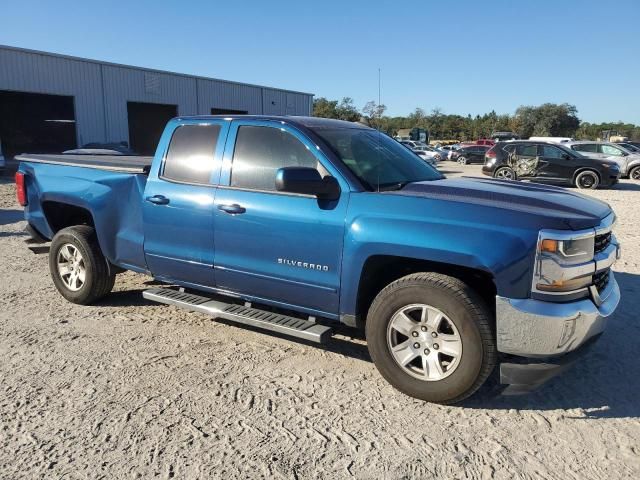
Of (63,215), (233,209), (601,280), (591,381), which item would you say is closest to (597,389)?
(591,381)

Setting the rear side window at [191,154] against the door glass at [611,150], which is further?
the door glass at [611,150]

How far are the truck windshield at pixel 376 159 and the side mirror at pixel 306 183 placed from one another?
26 cm

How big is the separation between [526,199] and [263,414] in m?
2.24

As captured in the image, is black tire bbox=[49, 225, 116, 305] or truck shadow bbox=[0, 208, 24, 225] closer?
black tire bbox=[49, 225, 116, 305]

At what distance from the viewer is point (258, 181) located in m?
4.00

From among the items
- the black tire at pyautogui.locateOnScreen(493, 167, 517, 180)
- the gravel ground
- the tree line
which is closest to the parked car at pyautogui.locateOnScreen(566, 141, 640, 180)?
the black tire at pyautogui.locateOnScreen(493, 167, 517, 180)

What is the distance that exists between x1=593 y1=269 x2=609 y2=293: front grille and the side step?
1810 millimetres

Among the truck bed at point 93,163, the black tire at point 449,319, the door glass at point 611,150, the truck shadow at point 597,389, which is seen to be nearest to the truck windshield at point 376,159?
the black tire at point 449,319

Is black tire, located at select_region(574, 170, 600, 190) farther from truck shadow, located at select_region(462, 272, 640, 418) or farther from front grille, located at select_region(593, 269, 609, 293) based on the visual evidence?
front grille, located at select_region(593, 269, 609, 293)

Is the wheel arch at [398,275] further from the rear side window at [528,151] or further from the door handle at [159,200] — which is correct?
the rear side window at [528,151]

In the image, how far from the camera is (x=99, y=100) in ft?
85.4

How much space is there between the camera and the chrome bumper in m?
2.99

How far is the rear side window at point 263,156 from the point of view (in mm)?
3914

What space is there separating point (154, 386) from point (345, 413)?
135 cm
